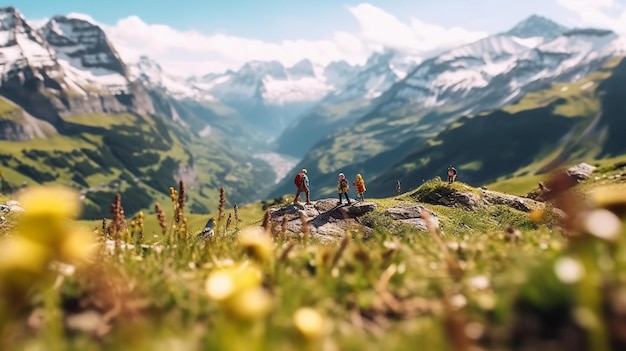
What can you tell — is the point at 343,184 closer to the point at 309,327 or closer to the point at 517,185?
the point at 309,327

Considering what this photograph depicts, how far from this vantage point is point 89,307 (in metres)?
6.96

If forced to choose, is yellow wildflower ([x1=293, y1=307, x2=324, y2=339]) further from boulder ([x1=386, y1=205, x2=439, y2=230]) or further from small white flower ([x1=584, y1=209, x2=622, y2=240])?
Answer: boulder ([x1=386, y1=205, x2=439, y2=230])

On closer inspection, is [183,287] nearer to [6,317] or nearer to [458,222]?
[6,317]

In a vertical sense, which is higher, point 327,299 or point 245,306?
point 245,306

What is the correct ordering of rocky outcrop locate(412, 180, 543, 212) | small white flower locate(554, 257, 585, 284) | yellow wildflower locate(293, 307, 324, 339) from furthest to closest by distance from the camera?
rocky outcrop locate(412, 180, 543, 212) < small white flower locate(554, 257, 585, 284) < yellow wildflower locate(293, 307, 324, 339)

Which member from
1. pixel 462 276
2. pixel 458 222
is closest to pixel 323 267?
pixel 462 276

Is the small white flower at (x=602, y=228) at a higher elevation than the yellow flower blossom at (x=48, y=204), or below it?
below

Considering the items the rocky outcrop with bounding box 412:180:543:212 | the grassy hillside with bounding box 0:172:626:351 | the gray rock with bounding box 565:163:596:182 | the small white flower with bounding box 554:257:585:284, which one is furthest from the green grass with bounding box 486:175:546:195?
the small white flower with bounding box 554:257:585:284

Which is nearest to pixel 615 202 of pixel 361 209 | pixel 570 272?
pixel 570 272

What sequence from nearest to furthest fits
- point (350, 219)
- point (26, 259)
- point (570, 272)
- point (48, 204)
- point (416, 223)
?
point (26, 259), point (48, 204), point (570, 272), point (416, 223), point (350, 219)

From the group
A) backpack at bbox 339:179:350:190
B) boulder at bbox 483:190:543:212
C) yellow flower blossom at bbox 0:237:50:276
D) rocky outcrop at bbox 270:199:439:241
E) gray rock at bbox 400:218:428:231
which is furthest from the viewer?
backpack at bbox 339:179:350:190

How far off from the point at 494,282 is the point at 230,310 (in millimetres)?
3981

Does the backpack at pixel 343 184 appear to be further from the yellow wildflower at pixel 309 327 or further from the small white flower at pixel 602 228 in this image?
the yellow wildflower at pixel 309 327

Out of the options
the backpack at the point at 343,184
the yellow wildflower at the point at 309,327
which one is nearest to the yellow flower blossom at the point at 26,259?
the yellow wildflower at the point at 309,327
